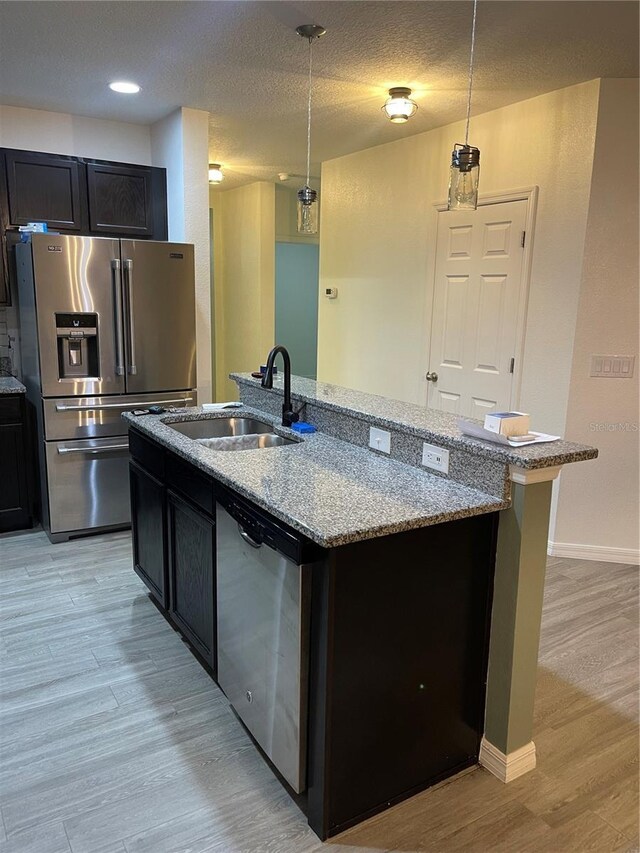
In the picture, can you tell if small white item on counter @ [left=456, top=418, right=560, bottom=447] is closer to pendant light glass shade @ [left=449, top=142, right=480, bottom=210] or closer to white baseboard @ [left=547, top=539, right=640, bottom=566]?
pendant light glass shade @ [left=449, top=142, right=480, bottom=210]

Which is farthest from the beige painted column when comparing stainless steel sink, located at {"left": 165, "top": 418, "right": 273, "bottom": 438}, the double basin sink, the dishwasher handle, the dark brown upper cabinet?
the dark brown upper cabinet

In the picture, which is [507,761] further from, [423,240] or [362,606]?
[423,240]

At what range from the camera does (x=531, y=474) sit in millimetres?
1766

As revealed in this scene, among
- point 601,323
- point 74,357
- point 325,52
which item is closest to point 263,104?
point 325,52

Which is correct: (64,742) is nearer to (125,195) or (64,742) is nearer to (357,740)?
(357,740)

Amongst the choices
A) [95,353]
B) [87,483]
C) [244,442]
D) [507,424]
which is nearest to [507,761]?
[507,424]

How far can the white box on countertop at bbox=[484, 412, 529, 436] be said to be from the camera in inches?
72.8

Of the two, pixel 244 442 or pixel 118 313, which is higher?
pixel 118 313

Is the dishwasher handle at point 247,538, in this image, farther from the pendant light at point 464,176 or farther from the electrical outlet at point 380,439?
the pendant light at point 464,176

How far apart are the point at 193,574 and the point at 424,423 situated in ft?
3.50

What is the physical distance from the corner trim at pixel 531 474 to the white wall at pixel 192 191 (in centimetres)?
274

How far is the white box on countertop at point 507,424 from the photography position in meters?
1.85

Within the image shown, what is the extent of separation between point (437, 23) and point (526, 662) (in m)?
2.49

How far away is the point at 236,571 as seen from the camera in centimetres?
201
